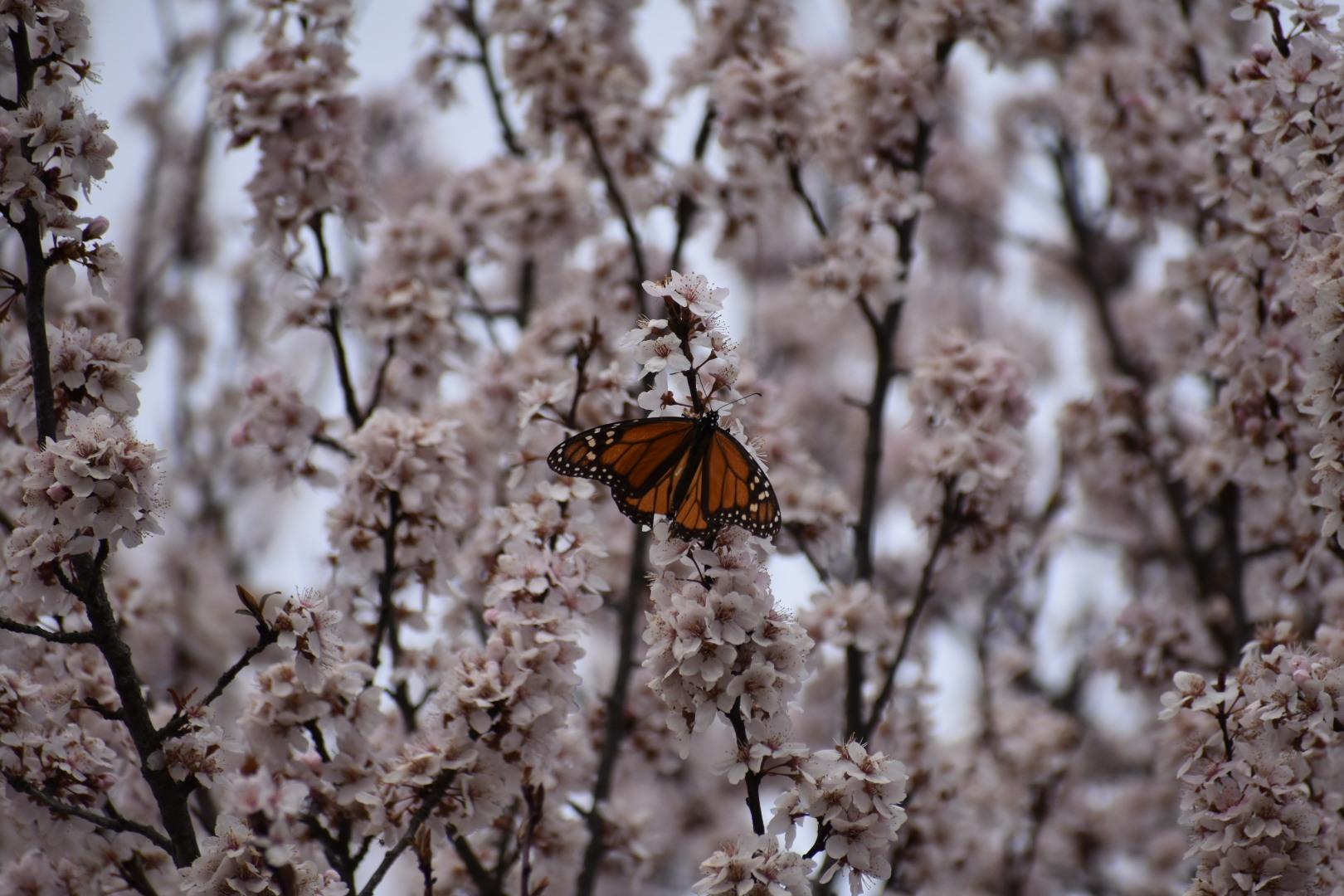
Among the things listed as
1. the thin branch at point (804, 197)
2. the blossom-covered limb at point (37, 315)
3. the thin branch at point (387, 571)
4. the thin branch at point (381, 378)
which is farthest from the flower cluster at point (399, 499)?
the thin branch at point (804, 197)

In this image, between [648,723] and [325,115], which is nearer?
[325,115]

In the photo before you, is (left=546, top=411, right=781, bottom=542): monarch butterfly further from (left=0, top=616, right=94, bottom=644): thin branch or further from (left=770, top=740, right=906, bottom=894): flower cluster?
(left=0, top=616, right=94, bottom=644): thin branch

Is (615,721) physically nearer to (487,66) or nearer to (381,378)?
(381,378)

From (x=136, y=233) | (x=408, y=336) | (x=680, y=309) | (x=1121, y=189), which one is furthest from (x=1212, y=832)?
(x=136, y=233)

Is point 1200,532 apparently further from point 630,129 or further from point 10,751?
point 10,751

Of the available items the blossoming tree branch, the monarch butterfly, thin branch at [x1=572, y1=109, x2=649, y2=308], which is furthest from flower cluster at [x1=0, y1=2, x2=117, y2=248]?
thin branch at [x1=572, y1=109, x2=649, y2=308]

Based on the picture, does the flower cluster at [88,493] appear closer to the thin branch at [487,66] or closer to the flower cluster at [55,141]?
the flower cluster at [55,141]

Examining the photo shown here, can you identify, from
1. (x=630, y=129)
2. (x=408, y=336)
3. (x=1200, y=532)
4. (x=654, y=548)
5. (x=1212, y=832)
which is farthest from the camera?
(x=1200, y=532)
